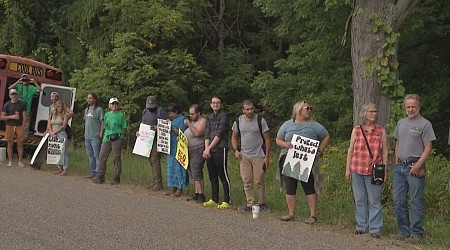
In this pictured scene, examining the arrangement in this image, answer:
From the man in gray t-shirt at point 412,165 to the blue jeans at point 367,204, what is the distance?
0.23 m

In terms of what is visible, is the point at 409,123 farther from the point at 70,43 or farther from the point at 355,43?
the point at 70,43

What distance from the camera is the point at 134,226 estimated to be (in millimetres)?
8039

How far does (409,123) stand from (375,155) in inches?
24.8

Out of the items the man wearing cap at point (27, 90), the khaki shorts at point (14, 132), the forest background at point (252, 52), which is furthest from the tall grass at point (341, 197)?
the man wearing cap at point (27, 90)

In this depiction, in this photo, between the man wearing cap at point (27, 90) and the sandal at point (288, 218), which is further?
the man wearing cap at point (27, 90)

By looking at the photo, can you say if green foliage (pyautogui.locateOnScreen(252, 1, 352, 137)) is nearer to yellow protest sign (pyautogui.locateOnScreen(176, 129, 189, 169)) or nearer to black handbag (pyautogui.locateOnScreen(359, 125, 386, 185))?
yellow protest sign (pyautogui.locateOnScreen(176, 129, 189, 169))

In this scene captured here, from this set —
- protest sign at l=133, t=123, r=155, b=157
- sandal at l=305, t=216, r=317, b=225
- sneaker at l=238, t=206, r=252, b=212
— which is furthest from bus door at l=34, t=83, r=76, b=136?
sandal at l=305, t=216, r=317, b=225

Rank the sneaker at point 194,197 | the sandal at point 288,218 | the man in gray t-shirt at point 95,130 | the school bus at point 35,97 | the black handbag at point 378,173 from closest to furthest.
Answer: the black handbag at point 378,173, the sandal at point 288,218, the sneaker at point 194,197, the man in gray t-shirt at point 95,130, the school bus at point 35,97

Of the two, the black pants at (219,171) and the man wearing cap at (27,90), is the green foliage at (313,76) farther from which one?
the black pants at (219,171)

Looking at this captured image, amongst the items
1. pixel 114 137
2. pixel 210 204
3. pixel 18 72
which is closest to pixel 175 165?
pixel 210 204

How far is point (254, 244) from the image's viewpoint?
727cm

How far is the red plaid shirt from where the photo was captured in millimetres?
8023

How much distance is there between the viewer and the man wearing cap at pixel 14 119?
569 inches

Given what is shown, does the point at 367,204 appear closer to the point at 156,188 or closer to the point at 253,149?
the point at 253,149
